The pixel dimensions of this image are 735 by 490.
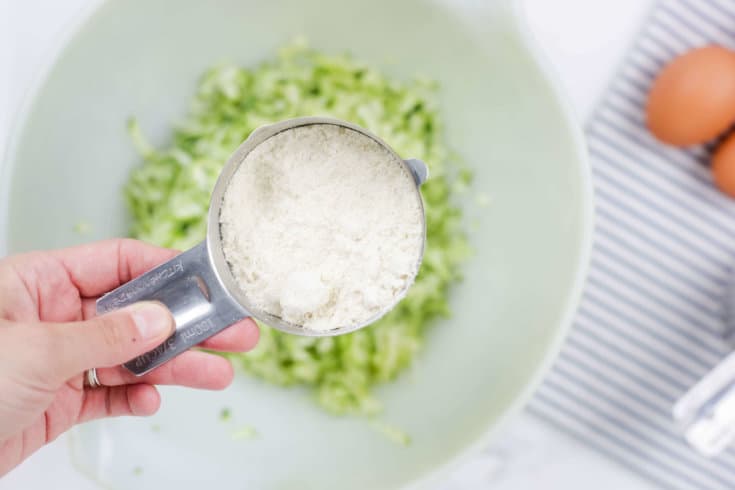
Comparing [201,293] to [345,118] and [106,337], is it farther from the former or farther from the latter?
[345,118]

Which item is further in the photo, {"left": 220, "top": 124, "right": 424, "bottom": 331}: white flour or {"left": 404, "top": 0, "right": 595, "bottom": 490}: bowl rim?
{"left": 404, "top": 0, "right": 595, "bottom": 490}: bowl rim

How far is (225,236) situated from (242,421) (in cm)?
62

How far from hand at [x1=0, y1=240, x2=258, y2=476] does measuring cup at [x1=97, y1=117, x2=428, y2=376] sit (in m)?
0.05

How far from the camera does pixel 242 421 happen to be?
4.76 ft

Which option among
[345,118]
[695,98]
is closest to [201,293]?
[345,118]

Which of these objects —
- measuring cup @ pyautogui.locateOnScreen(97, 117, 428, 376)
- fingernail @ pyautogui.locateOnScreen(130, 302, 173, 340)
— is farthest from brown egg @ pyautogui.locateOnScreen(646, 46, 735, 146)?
fingernail @ pyautogui.locateOnScreen(130, 302, 173, 340)

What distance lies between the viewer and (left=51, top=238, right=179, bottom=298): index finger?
46.9 inches

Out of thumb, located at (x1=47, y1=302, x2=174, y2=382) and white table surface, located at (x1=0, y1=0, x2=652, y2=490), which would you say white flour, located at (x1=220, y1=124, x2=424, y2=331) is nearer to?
thumb, located at (x1=47, y1=302, x2=174, y2=382)

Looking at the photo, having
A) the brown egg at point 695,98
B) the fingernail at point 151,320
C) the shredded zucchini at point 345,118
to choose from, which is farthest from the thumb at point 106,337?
the brown egg at point 695,98

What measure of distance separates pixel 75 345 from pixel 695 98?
1248mm

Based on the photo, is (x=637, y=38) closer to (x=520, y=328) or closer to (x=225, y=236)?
(x=520, y=328)

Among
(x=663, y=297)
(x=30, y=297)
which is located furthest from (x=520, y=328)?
(x=30, y=297)

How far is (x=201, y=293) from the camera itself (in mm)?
974

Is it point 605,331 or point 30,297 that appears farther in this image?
point 605,331
